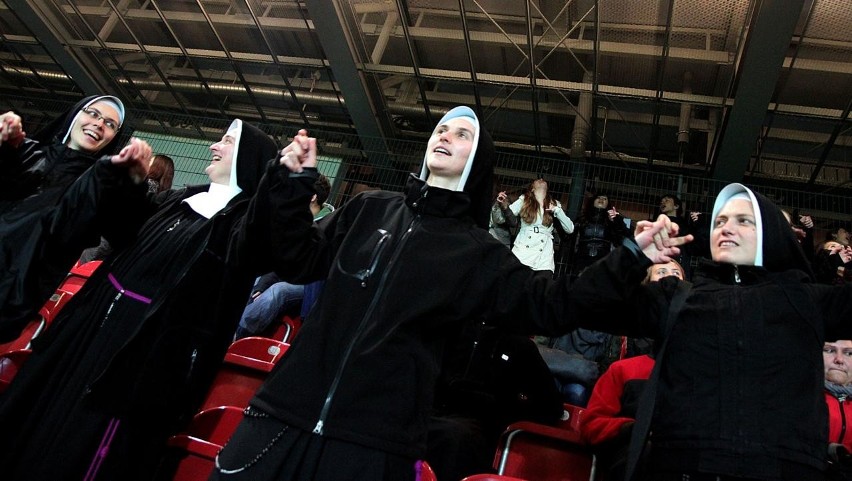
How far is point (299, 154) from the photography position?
1700 mm

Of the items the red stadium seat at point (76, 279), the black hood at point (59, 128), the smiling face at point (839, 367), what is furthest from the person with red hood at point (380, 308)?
the red stadium seat at point (76, 279)

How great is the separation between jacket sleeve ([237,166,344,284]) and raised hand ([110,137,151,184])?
3.22ft

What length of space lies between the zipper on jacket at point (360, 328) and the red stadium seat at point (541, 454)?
1349 mm

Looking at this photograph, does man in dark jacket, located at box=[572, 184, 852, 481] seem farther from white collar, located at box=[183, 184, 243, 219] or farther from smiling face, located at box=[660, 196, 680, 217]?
smiling face, located at box=[660, 196, 680, 217]

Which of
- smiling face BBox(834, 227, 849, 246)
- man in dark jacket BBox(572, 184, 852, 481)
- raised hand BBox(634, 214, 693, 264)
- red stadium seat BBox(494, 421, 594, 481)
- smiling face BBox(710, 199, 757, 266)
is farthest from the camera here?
smiling face BBox(834, 227, 849, 246)

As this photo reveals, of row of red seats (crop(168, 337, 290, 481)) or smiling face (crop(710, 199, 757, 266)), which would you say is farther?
row of red seats (crop(168, 337, 290, 481))

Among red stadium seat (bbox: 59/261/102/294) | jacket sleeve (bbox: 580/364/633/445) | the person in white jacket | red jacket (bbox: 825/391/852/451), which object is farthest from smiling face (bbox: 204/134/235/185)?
the person in white jacket

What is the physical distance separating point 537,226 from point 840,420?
11.6 feet

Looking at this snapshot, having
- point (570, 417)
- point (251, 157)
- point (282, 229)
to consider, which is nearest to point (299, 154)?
point (282, 229)

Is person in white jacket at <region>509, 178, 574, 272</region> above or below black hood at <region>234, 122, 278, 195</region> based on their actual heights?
above

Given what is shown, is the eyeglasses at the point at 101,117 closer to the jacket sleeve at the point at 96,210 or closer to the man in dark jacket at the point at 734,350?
the jacket sleeve at the point at 96,210

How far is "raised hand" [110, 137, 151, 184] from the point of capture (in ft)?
7.61

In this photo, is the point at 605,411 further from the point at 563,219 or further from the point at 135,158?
the point at 563,219

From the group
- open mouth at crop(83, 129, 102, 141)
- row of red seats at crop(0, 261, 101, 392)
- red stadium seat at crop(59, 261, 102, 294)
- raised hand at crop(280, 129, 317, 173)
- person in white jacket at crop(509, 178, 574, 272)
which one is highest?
person in white jacket at crop(509, 178, 574, 272)
